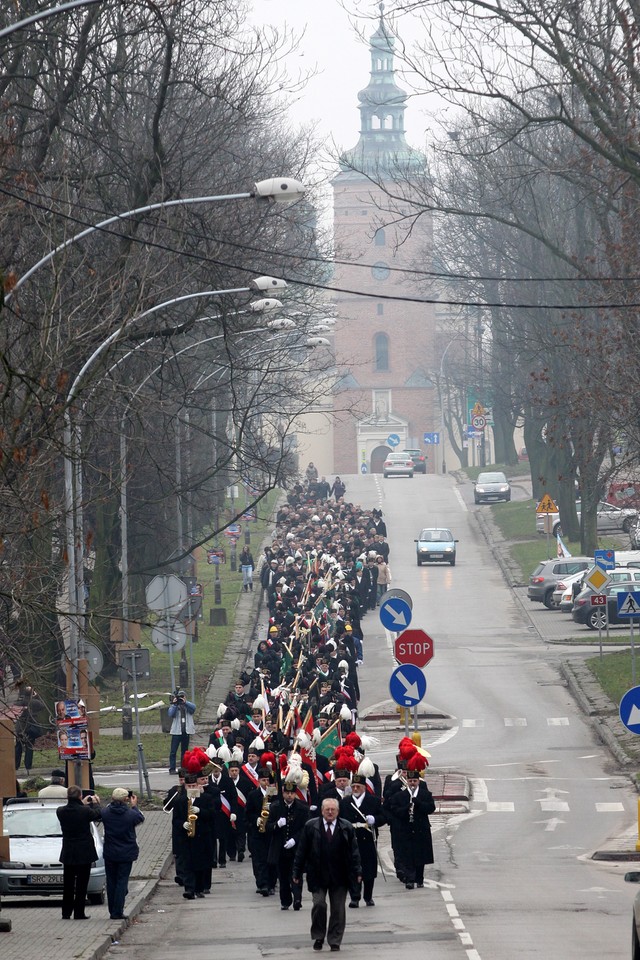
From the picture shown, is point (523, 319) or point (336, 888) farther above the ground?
point (523, 319)

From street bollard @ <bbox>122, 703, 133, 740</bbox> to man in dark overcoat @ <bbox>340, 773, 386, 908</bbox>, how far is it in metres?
14.2

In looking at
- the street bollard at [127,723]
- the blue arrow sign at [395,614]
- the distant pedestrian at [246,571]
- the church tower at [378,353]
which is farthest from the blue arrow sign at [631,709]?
the church tower at [378,353]

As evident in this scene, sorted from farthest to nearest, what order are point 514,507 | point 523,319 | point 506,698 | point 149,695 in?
point 514,507
point 523,319
point 149,695
point 506,698

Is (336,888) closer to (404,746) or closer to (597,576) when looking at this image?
(404,746)

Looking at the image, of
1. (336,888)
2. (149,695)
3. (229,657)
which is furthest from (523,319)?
(336,888)

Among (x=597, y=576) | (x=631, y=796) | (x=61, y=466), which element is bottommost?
(x=631, y=796)

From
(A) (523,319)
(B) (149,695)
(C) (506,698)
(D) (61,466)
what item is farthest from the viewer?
(A) (523,319)

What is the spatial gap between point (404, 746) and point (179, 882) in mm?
2688

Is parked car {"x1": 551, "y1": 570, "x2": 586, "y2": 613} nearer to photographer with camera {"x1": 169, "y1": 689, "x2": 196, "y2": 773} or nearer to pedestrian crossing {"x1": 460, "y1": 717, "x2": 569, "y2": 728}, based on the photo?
pedestrian crossing {"x1": 460, "y1": 717, "x2": 569, "y2": 728}

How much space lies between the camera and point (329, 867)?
14.6 meters

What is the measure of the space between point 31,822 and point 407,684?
6.54m

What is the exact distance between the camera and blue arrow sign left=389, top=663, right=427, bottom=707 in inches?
934

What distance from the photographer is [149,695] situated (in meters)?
37.5

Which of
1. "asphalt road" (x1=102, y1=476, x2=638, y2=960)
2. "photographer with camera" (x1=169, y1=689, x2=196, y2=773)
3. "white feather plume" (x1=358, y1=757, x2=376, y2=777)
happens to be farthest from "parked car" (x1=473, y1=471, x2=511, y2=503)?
"white feather plume" (x1=358, y1=757, x2=376, y2=777)
